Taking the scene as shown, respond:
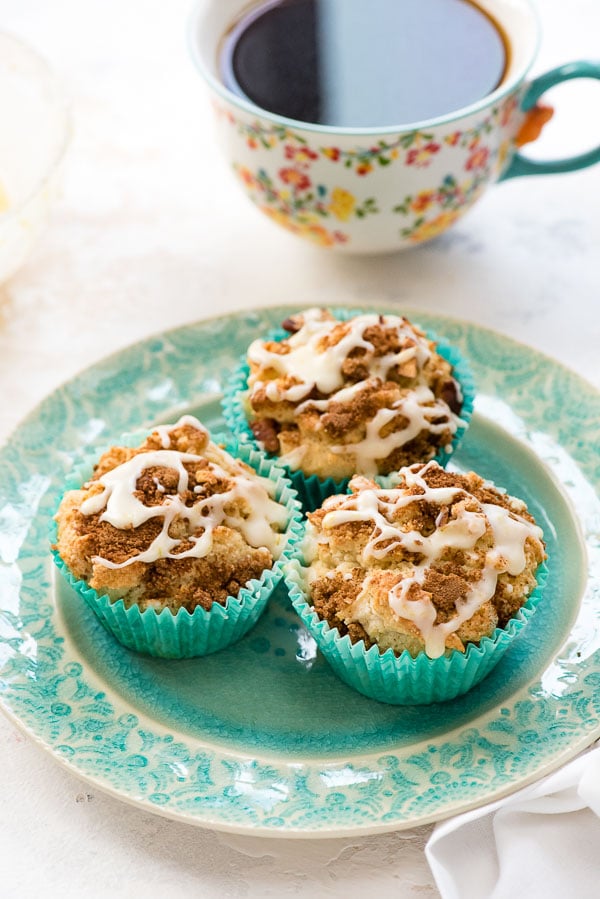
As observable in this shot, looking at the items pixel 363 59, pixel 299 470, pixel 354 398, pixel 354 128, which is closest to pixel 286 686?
pixel 299 470

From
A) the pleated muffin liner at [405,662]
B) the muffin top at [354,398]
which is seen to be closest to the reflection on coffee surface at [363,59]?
the muffin top at [354,398]

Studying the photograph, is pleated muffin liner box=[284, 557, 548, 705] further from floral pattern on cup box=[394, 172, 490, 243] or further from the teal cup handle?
the teal cup handle

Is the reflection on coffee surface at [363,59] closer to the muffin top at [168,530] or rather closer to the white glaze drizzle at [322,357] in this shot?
the white glaze drizzle at [322,357]

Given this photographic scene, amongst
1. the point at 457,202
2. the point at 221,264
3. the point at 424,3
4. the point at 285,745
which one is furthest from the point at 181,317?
the point at 285,745

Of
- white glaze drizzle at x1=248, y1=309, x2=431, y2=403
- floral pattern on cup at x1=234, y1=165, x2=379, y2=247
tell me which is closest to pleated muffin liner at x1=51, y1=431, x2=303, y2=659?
white glaze drizzle at x1=248, y1=309, x2=431, y2=403

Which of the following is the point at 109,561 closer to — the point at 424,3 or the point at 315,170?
the point at 315,170
